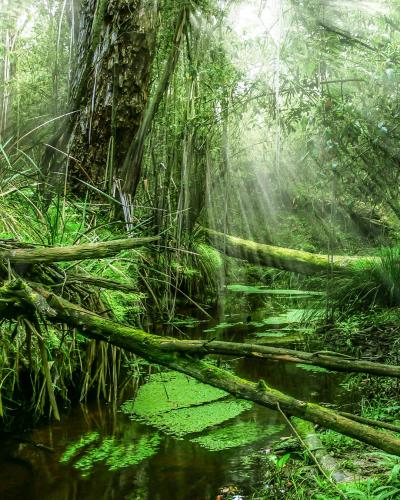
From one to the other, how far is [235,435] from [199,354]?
41.4 inches

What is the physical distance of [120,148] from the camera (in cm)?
330

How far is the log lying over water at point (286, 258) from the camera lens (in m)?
4.66

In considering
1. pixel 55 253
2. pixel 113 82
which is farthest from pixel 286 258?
pixel 55 253

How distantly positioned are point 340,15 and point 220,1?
3.36ft

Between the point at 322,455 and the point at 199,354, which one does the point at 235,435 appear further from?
the point at 199,354

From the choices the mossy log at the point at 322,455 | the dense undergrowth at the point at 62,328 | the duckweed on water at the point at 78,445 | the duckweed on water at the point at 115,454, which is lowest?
the duckweed on water at the point at 78,445

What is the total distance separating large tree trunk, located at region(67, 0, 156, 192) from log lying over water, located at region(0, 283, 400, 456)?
1.98 metres

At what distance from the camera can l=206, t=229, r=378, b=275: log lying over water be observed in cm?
466

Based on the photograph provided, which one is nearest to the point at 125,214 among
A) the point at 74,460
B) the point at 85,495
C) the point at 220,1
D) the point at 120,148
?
the point at 120,148

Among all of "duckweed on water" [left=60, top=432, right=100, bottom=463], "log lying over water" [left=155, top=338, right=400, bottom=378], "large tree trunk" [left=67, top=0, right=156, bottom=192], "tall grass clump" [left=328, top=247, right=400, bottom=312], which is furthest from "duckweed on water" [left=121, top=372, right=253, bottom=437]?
"tall grass clump" [left=328, top=247, right=400, bottom=312]

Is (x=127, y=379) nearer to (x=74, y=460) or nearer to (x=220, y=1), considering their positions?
(x=74, y=460)

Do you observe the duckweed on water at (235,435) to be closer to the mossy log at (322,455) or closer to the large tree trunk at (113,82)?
the mossy log at (322,455)

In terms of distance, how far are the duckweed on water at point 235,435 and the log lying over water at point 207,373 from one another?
865 mm

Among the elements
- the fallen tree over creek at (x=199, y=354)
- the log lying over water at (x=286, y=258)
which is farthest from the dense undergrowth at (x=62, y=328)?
the log lying over water at (x=286, y=258)
